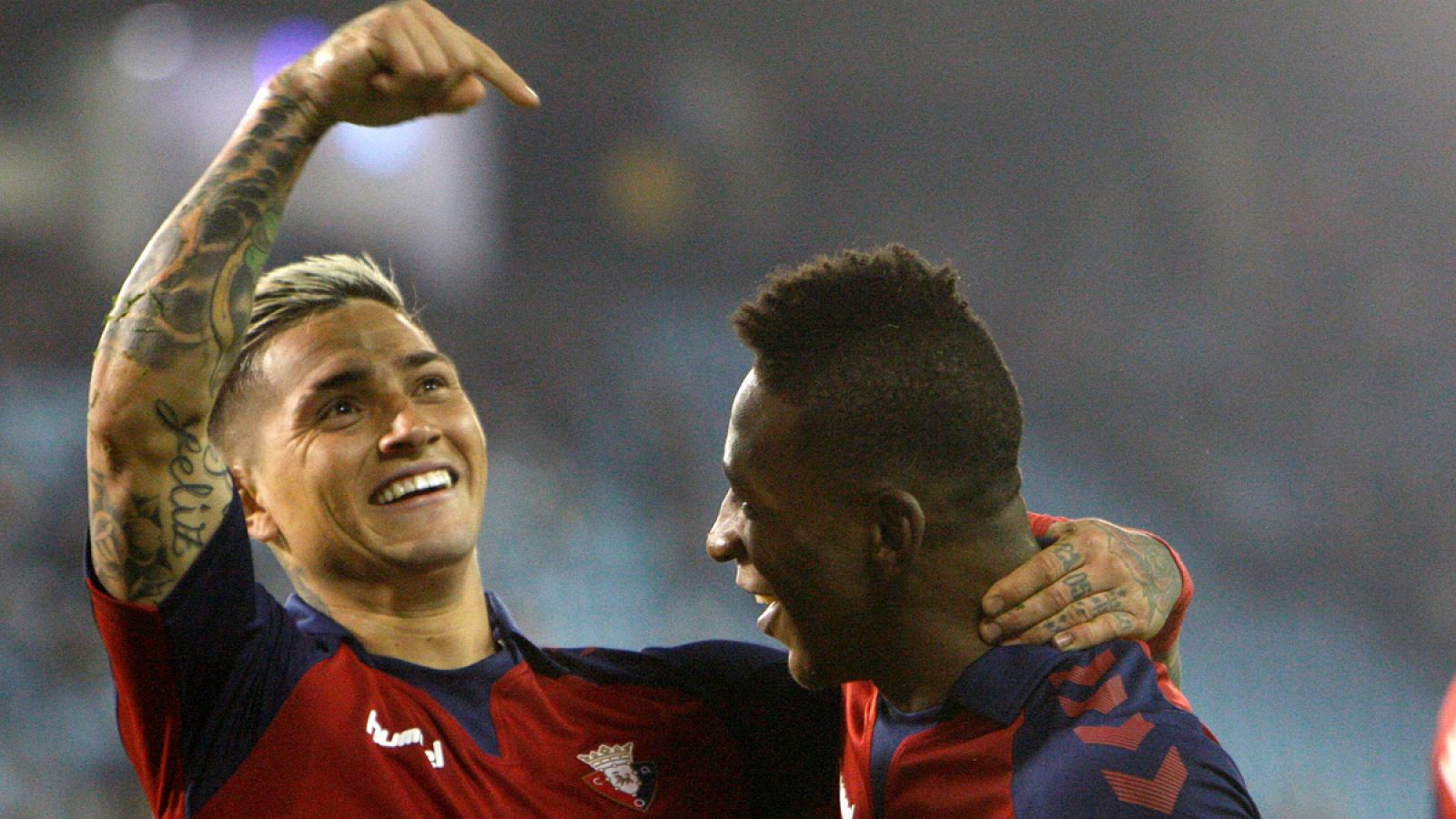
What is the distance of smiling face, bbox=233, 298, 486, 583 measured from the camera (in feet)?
7.88

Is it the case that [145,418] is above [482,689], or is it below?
above

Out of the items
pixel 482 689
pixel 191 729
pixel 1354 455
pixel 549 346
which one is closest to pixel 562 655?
pixel 482 689

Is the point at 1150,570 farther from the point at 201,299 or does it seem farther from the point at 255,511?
the point at 255,511

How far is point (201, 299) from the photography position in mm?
1762

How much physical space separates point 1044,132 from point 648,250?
2301 mm

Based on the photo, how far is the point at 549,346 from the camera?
682 cm

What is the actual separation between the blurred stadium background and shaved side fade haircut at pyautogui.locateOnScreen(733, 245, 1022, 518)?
470cm

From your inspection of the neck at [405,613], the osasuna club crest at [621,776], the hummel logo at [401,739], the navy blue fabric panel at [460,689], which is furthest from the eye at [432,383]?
the osasuna club crest at [621,776]

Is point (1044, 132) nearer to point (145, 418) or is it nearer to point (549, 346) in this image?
point (549, 346)

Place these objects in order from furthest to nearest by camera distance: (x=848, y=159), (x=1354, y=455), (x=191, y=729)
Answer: (x=848, y=159)
(x=1354, y=455)
(x=191, y=729)

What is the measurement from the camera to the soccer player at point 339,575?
1.77 m

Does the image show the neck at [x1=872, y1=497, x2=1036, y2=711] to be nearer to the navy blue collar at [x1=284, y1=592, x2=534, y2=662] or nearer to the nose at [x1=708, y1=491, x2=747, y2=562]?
the nose at [x1=708, y1=491, x2=747, y2=562]

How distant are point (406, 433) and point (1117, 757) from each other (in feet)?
4.52

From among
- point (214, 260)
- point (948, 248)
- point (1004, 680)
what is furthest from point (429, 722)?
point (948, 248)
